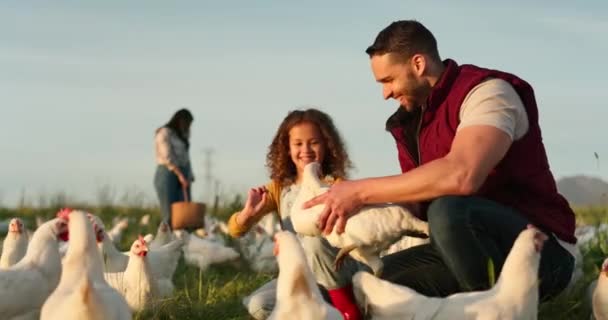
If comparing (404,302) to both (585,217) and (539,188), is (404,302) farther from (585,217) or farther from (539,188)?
(585,217)

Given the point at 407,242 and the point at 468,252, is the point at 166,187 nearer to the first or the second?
the point at 407,242

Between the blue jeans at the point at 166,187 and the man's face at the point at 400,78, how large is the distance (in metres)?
8.65

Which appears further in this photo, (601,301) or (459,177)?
(601,301)

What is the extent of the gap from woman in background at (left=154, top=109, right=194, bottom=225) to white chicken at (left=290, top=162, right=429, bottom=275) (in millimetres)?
8467

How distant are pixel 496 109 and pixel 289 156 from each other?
1845mm

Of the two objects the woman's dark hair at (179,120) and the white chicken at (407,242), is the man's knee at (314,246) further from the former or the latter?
the woman's dark hair at (179,120)

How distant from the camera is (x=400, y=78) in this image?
16.6 ft

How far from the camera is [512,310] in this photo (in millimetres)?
4527

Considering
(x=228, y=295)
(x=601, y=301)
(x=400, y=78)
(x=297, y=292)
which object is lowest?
(x=228, y=295)

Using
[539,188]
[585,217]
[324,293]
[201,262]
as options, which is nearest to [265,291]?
[324,293]

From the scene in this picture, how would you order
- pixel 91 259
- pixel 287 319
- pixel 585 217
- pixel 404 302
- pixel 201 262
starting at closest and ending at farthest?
pixel 287 319 < pixel 404 302 < pixel 91 259 < pixel 201 262 < pixel 585 217

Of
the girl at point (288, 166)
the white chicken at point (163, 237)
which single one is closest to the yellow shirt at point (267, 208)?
the girl at point (288, 166)

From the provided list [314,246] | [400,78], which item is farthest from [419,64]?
[314,246]

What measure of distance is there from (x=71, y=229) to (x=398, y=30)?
1.66m
